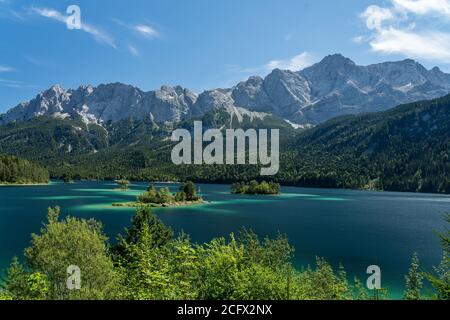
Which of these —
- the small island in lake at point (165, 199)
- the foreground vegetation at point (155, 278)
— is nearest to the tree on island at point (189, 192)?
the small island in lake at point (165, 199)

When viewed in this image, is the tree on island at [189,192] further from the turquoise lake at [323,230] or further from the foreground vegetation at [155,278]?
the foreground vegetation at [155,278]

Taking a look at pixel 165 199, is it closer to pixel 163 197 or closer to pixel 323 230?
pixel 163 197

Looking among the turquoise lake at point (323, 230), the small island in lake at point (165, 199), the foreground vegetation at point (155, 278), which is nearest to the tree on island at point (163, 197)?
the small island in lake at point (165, 199)

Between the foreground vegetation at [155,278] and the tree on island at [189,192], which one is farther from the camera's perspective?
the tree on island at [189,192]

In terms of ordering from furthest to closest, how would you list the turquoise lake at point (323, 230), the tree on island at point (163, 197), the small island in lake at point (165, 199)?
the tree on island at point (163, 197) < the small island in lake at point (165, 199) < the turquoise lake at point (323, 230)

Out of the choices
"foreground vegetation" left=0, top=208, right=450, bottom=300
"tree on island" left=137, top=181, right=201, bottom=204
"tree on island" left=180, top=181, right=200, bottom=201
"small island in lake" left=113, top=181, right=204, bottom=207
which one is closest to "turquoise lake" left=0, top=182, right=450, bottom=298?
"small island in lake" left=113, top=181, right=204, bottom=207

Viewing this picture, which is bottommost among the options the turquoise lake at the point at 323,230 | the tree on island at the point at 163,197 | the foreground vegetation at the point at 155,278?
the turquoise lake at the point at 323,230

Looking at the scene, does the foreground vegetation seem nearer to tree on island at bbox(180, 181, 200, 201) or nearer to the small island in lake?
the small island in lake

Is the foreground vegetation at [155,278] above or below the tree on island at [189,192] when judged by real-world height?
above

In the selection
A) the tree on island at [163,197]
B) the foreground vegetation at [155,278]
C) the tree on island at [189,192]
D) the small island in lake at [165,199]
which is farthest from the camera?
the tree on island at [189,192]
